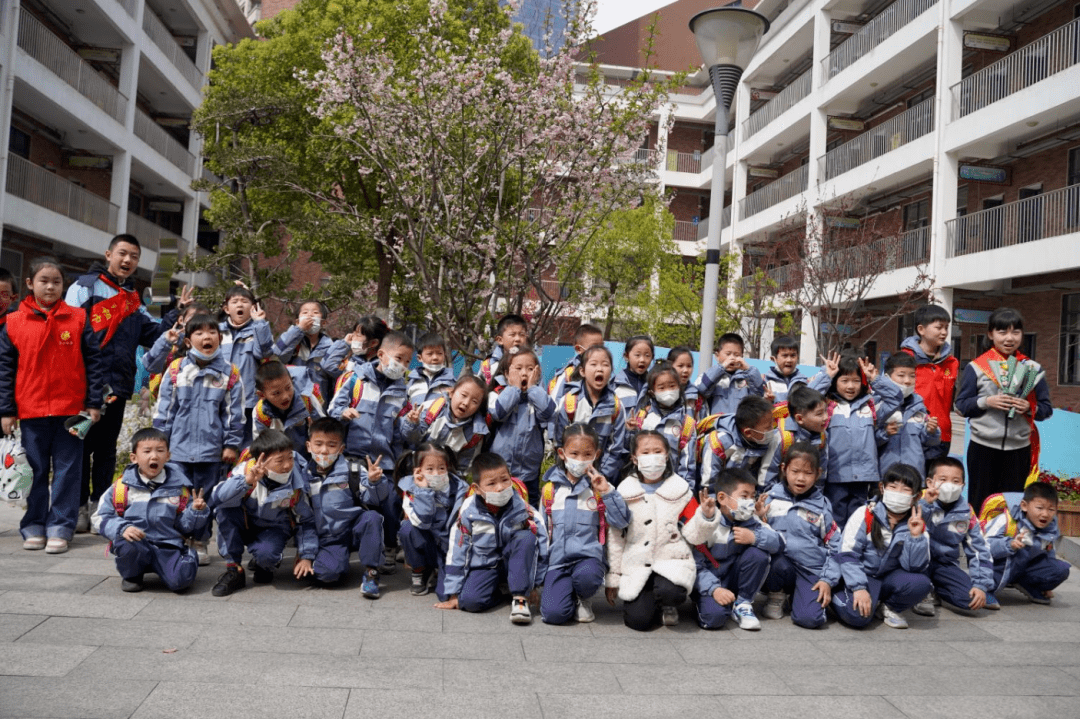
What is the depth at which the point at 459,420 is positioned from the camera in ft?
19.0

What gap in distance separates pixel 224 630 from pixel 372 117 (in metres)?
6.94

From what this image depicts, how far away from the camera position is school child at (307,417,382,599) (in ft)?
17.9

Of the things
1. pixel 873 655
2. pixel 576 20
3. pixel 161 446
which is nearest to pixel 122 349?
pixel 161 446

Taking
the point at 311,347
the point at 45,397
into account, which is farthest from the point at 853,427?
the point at 45,397

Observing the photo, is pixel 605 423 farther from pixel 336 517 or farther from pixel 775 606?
pixel 336 517

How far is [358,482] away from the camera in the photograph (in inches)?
229

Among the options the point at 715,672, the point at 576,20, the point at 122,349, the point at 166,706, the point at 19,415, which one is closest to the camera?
the point at 166,706

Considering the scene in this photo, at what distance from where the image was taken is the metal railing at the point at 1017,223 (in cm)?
1672

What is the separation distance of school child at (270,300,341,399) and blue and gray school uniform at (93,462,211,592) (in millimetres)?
1464

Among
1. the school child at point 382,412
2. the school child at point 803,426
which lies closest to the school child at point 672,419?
the school child at point 803,426

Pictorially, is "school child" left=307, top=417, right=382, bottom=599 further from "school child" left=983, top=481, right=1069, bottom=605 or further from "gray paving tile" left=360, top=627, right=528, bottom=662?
"school child" left=983, top=481, right=1069, bottom=605

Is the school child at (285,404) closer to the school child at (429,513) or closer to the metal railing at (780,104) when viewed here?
the school child at (429,513)

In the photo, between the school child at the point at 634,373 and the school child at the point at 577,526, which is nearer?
the school child at the point at 577,526

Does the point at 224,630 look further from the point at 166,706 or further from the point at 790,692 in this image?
the point at 790,692
